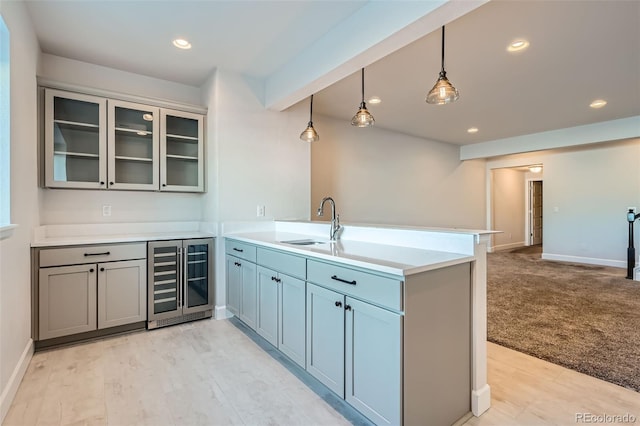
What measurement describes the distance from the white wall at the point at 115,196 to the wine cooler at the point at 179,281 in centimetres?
65

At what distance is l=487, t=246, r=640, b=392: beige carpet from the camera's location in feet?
7.92

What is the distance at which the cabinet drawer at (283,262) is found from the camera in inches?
83.7

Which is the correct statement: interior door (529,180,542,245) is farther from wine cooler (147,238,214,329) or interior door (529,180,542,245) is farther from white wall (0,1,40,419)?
white wall (0,1,40,419)

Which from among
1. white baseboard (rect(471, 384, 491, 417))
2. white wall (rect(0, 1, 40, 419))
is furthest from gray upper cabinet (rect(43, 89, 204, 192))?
white baseboard (rect(471, 384, 491, 417))

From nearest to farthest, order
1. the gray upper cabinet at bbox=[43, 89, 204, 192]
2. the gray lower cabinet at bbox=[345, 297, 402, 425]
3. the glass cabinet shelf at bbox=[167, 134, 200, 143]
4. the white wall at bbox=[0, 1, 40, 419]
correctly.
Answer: the gray lower cabinet at bbox=[345, 297, 402, 425] → the white wall at bbox=[0, 1, 40, 419] → the gray upper cabinet at bbox=[43, 89, 204, 192] → the glass cabinet shelf at bbox=[167, 134, 200, 143]

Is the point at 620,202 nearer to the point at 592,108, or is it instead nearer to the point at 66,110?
the point at 592,108

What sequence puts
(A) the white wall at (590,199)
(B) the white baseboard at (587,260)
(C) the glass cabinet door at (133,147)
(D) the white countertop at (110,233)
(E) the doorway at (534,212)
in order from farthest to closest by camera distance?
(E) the doorway at (534,212) → (B) the white baseboard at (587,260) → (A) the white wall at (590,199) → (C) the glass cabinet door at (133,147) → (D) the white countertop at (110,233)

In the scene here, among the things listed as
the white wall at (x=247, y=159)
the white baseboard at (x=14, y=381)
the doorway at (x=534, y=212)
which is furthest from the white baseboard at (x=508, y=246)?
the white baseboard at (x=14, y=381)

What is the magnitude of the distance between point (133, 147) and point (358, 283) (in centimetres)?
288

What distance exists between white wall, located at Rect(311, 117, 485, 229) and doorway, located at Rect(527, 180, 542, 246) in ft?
6.62

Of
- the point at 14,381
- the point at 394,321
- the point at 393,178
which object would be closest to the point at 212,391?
the point at 14,381

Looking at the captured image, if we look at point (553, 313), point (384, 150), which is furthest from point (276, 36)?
A: point (553, 313)

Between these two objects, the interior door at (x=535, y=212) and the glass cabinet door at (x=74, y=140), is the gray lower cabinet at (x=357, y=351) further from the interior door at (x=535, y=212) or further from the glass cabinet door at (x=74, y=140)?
the interior door at (x=535, y=212)
